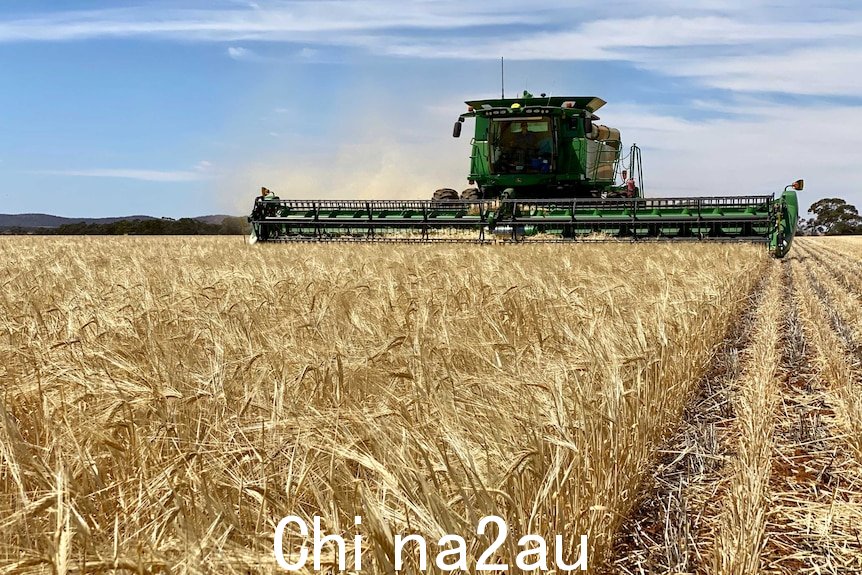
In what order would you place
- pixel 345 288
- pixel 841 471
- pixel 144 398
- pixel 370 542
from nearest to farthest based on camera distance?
pixel 370 542, pixel 144 398, pixel 841 471, pixel 345 288

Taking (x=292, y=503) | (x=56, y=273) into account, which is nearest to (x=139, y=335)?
(x=292, y=503)

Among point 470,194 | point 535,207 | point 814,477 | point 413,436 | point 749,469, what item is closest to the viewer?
point 413,436

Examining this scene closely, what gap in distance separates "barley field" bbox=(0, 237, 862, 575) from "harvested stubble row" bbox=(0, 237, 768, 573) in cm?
1

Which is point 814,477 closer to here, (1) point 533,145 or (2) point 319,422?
(2) point 319,422

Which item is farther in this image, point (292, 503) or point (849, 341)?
point (849, 341)

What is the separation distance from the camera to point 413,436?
1.78 meters

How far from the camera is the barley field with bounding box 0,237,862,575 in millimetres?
1468

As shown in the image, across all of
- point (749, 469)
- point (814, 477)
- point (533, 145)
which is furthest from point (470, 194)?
point (749, 469)

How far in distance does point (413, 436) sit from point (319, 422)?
237 mm

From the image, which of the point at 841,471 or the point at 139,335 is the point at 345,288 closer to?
the point at 139,335

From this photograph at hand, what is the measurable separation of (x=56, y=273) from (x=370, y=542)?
6.40 metres

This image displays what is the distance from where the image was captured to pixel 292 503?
154 centimetres

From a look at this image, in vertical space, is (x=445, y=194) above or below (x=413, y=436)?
above

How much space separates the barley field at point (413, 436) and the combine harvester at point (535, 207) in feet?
31.5
